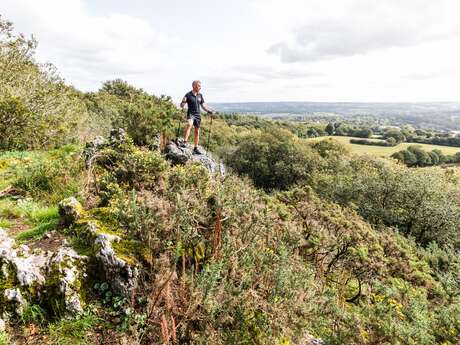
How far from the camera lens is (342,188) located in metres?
30.0

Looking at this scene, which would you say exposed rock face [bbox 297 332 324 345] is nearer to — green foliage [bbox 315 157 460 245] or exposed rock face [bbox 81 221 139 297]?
exposed rock face [bbox 81 221 139 297]

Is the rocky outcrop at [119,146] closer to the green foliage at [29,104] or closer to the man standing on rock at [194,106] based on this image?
the man standing on rock at [194,106]

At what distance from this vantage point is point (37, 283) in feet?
11.5

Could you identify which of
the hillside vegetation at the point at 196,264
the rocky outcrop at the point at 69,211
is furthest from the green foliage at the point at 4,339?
the rocky outcrop at the point at 69,211

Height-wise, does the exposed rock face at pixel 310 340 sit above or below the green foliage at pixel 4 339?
below

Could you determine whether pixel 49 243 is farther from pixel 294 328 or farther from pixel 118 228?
pixel 294 328

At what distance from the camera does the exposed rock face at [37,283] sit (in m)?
3.32

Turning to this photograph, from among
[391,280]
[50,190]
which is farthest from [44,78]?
[391,280]

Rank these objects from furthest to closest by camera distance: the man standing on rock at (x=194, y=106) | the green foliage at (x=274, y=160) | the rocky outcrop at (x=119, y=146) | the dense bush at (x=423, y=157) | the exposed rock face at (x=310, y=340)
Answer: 1. the dense bush at (x=423, y=157)
2. the green foliage at (x=274, y=160)
3. the man standing on rock at (x=194, y=106)
4. the rocky outcrop at (x=119, y=146)
5. the exposed rock face at (x=310, y=340)

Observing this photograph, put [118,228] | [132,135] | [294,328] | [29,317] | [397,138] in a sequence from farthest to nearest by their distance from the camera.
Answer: [397,138]
[132,135]
[118,228]
[294,328]
[29,317]

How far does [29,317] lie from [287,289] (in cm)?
334

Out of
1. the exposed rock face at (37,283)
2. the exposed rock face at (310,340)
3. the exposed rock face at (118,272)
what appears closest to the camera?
the exposed rock face at (37,283)

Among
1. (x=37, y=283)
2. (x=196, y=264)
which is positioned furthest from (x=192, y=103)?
(x=37, y=283)

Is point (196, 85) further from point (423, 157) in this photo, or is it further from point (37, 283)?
point (423, 157)
